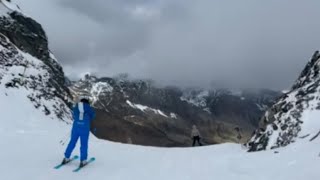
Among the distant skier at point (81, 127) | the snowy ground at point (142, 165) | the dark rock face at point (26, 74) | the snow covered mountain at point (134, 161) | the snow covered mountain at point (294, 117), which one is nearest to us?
the snowy ground at point (142, 165)

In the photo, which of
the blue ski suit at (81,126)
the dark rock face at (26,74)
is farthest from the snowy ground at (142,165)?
the dark rock face at (26,74)

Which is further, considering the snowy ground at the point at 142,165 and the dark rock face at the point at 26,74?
the dark rock face at the point at 26,74

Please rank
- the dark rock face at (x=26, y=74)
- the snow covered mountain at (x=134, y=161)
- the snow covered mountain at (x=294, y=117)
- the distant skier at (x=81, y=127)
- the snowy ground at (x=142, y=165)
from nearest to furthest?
the snowy ground at (x=142, y=165) → the snow covered mountain at (x=134, y=161) → the distant skier at (x=81, y=127) → the snow covered mountain at (x=294, y=117) → the dark rock face at (x=26, y=74)

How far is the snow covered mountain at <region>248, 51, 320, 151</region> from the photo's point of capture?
1997 cm

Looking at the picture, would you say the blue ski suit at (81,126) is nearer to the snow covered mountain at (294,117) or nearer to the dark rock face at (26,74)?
the snow covered mountain at (294,117)

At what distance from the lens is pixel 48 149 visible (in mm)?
18641

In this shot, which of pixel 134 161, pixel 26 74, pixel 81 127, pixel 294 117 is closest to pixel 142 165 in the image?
pixel 134 161

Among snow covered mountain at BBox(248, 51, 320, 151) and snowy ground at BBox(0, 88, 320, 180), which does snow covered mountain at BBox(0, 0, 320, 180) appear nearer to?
snowy ground at BBox(0, 88, 320, 180)

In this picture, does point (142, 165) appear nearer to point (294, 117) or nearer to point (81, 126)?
point (81, 126)

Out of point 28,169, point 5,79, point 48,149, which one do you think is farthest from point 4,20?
point 28,169

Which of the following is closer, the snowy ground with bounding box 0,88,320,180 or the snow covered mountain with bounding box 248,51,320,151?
the snowy ground with bounding box 0,88,320,180

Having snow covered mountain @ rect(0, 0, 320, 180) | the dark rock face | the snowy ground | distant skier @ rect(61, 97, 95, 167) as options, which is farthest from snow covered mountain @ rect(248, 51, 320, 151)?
the dark rock face

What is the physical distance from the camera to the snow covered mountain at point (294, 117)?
20.0 metres

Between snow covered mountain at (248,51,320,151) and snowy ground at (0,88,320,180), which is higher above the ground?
snow covered mountain at (248,51,320,151)
